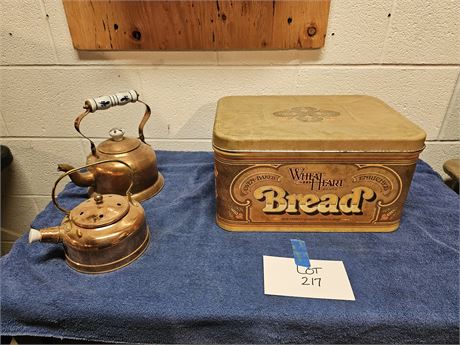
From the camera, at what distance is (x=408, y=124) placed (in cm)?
64

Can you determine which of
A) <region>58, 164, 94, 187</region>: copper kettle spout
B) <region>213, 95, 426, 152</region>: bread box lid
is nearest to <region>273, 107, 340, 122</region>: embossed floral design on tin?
<region>213, 95, 426, 152</region>: bread box lid

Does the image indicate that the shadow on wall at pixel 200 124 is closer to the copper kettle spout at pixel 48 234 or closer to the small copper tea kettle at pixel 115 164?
the small copper tea kettle at pixel 115 164

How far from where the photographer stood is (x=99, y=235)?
0.56 metres

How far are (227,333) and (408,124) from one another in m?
0.55

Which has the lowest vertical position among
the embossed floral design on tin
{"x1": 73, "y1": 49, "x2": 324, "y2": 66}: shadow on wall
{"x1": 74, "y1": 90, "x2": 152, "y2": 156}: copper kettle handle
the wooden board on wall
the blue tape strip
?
the blue tape strip

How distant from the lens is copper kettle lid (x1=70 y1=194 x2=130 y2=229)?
56 cm

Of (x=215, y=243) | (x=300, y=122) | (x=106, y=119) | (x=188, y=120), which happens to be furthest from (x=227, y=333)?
(x=106, y=119)

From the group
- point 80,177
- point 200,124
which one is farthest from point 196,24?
point 80,177

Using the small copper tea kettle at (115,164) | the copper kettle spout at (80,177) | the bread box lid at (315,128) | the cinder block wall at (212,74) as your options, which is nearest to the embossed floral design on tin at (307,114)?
the bread box lid at (315,128)

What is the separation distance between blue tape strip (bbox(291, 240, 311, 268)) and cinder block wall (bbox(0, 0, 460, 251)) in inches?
20.4

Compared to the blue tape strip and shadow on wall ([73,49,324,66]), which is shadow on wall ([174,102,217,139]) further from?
the blue tape strip

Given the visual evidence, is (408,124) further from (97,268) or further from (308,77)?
(97,268)

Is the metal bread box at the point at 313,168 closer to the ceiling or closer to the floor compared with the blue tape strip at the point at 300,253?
closer to the ceiling

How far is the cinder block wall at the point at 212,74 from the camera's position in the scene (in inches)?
34.6
